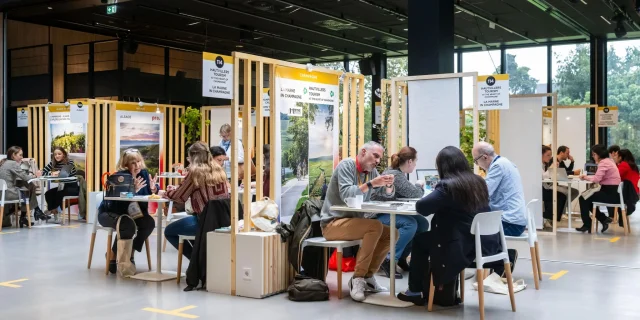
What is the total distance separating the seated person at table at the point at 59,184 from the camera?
36.3ft

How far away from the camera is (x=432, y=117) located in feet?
25.3

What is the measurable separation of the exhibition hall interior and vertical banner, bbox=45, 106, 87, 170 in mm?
35

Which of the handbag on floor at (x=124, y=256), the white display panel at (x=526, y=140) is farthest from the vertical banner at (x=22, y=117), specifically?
the white display panel at (x=526, y=140)

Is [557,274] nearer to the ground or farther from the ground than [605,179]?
nearer to the ground

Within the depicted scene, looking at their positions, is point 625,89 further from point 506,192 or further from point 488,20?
point 506,192

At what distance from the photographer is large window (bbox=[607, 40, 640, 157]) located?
16422 millimetres

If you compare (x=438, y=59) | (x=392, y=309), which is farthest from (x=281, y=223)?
(x=438, y=59)

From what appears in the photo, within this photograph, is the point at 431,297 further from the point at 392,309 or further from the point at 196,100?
the point at 196,100

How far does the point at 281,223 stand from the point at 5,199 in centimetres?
614

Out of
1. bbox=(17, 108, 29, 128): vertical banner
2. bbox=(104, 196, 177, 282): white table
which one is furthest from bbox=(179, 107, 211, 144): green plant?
bbox=(104, 196, 177, 282): white table

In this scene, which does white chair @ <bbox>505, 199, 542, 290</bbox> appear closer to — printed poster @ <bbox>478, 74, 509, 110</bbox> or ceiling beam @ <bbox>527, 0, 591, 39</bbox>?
printed poster @ <bbox>478, 74, 509, 110</bbox>

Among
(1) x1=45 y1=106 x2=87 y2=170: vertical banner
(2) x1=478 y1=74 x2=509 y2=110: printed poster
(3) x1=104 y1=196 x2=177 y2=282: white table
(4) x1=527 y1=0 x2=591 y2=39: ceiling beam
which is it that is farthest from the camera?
(4) x1=527 y1=0 x2=591 y2=39: ceiling beam

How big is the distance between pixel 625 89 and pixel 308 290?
1360cm

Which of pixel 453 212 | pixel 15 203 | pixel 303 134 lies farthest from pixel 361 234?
pixel 15 203
